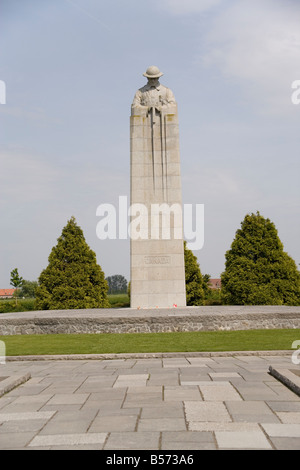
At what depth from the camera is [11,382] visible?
270 inches

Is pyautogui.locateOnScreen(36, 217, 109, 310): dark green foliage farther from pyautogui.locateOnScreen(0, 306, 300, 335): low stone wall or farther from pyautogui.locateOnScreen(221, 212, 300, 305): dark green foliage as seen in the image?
pyautogui.locateOnScreen(0, 306, 300, 335): low stone wall

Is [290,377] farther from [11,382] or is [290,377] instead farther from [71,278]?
[71,278]

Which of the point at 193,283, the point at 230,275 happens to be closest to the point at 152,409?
the point at 230,275

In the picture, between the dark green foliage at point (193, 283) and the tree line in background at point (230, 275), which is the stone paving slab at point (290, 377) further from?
the dark green foliage at point (193, 283)

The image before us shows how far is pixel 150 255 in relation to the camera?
62.7 feet

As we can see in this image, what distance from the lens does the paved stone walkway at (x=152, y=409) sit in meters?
4.32

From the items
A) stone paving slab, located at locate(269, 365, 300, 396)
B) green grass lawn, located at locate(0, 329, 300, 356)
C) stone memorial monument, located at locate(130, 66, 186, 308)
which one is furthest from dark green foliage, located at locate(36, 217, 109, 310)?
stone paving slab, located at locate(269, 365, 300, 396)

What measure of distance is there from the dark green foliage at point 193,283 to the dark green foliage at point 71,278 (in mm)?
5202

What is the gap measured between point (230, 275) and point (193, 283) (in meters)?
2.56
